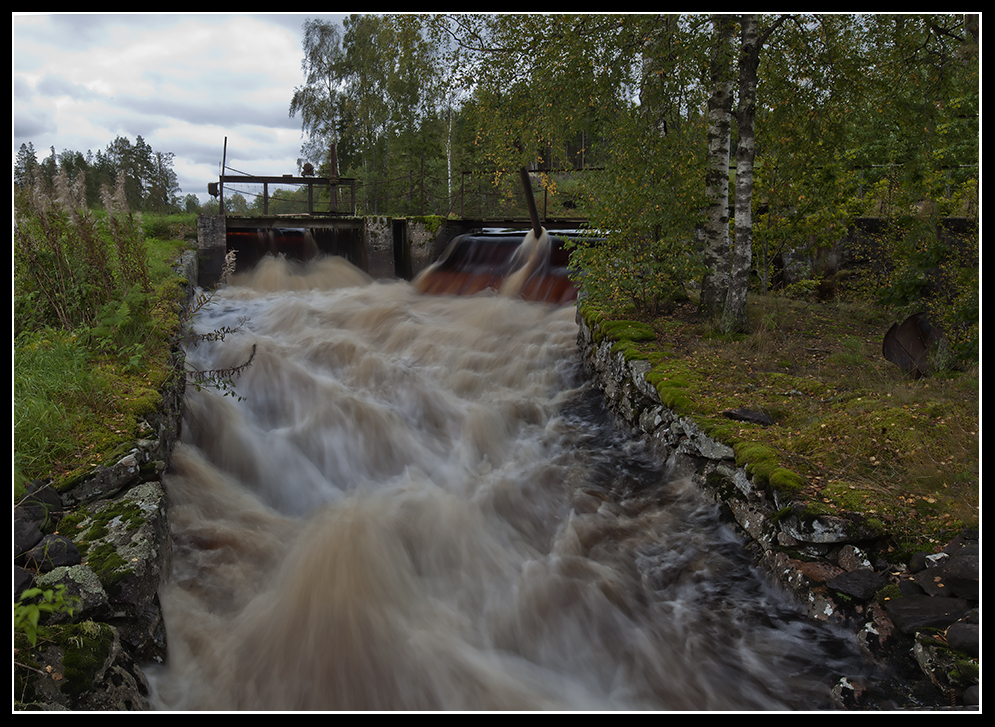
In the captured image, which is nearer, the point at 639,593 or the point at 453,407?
the point at 639,593

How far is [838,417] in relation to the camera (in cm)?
497

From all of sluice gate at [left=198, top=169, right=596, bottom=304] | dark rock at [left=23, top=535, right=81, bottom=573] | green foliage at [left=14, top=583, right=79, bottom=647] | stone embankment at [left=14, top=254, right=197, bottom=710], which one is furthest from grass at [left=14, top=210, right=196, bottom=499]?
sluice gate at [left=198, top=169, right=596, bottom=304]

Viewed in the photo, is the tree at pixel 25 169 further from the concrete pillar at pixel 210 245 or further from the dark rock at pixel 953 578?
the concrete pillar at pixel 210 245

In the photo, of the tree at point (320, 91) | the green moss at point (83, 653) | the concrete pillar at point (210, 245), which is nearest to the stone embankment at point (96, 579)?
the green moss at point (83, 653)

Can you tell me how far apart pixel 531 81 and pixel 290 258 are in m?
9.92

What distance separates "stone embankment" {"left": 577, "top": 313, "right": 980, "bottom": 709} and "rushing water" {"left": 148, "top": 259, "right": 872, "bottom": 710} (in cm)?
18

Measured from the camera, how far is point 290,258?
1592cm

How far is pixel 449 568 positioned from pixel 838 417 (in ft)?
11.5

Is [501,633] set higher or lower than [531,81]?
lower

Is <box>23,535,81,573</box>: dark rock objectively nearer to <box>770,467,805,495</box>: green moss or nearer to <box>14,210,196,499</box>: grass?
<box>14,210,196,499</box>: grass

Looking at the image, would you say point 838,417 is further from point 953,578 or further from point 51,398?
point 51,398

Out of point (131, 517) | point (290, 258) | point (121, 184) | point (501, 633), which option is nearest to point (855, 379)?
point (501, 633)
